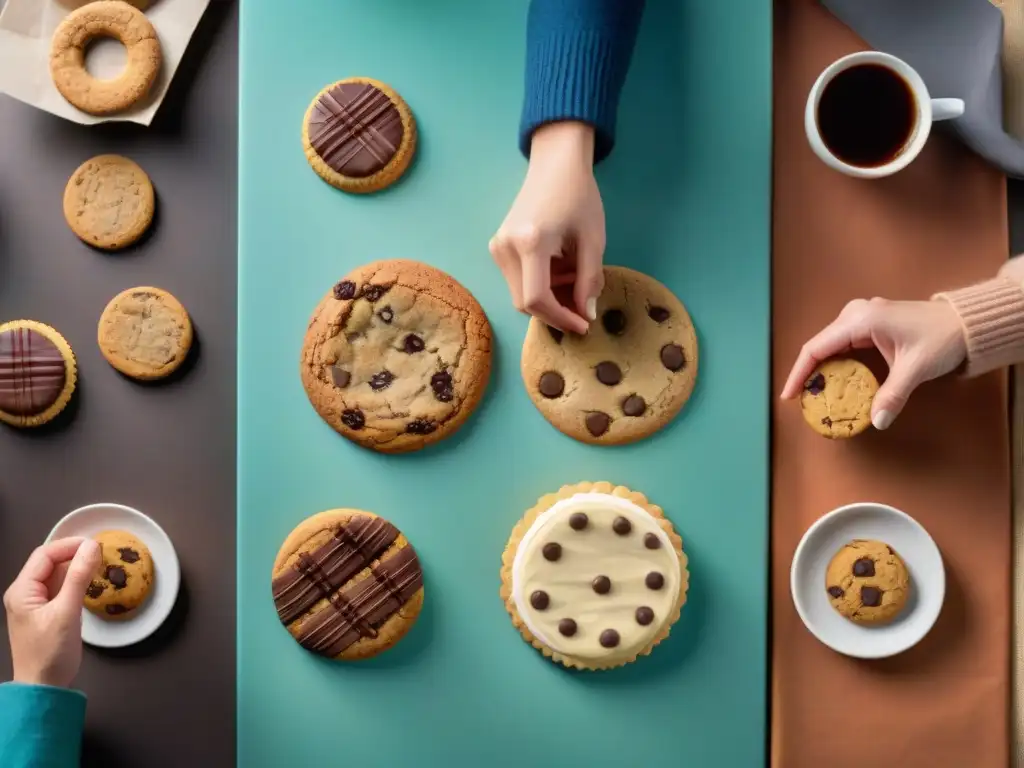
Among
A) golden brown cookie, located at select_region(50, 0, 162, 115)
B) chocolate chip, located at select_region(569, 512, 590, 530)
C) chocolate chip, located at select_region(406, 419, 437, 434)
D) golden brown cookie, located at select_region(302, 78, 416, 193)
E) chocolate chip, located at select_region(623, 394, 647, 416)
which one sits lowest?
chocolate chip, located at select_region(569, 512, 590, 530)

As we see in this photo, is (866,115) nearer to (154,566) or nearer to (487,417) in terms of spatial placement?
(487,417)

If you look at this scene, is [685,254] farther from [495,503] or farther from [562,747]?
[562,747]

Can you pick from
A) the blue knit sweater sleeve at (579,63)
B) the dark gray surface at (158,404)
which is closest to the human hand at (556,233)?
the blue knit sweater sleeve at (579,63)

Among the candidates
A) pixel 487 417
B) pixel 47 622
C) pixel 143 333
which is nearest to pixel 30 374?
pixel 143 333

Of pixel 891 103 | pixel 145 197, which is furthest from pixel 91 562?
pixel 891 103

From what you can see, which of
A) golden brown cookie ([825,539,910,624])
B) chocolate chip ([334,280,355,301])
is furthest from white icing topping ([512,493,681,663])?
chocolate chip ([334,280,355,301])

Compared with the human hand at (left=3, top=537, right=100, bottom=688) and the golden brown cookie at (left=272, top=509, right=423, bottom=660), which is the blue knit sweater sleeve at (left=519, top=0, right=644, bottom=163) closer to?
the golden brown cookie at (left=272, top=509, right=423, bottom=660)

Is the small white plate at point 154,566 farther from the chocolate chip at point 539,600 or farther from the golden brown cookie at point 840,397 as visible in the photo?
the golden brown cookie at point 840,397
